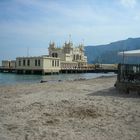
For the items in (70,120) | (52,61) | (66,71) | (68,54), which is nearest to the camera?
(70,120)

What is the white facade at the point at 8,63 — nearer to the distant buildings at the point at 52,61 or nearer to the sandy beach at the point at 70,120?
the distant buildings at the point at 52,61

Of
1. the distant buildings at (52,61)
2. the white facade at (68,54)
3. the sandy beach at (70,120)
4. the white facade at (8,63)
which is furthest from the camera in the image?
the white facade at (8,63)

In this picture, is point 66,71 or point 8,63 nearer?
point 66,71

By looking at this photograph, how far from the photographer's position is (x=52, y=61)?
9838 cm

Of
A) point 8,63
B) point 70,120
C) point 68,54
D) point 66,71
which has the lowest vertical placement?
point 66,71

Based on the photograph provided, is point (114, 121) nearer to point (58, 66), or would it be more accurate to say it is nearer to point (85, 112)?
point (85, 112)

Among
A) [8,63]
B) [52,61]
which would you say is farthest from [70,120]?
Result: [8,63]

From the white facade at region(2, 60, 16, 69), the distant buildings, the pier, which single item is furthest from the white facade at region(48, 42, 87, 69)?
the white facade at region(2, 60, 16, 69)

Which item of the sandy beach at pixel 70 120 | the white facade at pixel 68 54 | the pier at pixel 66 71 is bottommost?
the pier at pixel 66 71

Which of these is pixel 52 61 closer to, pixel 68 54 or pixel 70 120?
pixel 68 54

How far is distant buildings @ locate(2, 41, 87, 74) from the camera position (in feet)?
311

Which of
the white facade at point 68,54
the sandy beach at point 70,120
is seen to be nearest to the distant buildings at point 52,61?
the white facade at point 68,54

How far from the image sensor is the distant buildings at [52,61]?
94.8m

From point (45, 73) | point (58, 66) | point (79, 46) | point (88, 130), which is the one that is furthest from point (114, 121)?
point (79, 46)
